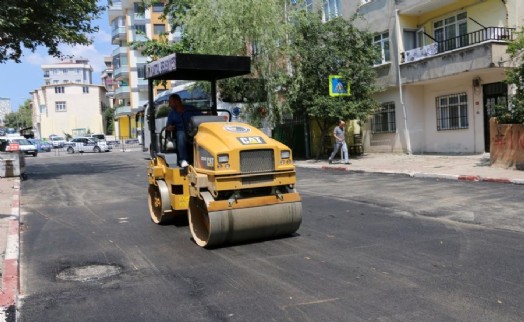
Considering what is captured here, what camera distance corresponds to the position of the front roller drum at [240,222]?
6.50m

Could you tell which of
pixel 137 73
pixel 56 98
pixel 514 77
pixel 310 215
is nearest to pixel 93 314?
pixel 310 215

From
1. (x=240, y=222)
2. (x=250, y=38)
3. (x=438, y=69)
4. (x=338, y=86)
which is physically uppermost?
(x=250, y=38)

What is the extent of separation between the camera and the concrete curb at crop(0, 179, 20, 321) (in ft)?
15.1

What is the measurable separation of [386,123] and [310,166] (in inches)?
231

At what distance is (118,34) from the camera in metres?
73.5

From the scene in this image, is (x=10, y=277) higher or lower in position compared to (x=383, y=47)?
lower

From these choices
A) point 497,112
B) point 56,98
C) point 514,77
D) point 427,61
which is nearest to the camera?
point 514,77

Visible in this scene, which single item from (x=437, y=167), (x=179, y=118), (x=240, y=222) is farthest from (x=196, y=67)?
(x=437, y=167)

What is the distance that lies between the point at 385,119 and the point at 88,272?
21126 mm

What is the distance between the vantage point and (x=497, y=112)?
51.9 feet

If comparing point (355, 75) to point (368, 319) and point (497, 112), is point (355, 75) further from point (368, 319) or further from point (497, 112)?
point (368, 319)

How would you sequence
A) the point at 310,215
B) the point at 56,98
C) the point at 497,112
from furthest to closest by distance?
the point at 56,98 → the point at 497,112 → the point at 310,215

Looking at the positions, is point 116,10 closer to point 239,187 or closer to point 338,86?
point 338,86

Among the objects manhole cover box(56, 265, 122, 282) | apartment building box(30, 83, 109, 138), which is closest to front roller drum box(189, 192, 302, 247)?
manhole cover box(56, 265, 122, 282)
